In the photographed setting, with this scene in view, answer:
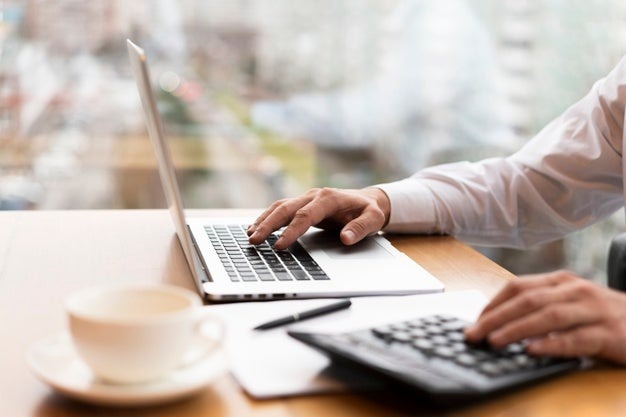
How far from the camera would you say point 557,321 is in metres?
0.79

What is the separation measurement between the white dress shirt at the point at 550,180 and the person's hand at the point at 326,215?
0.51 feet

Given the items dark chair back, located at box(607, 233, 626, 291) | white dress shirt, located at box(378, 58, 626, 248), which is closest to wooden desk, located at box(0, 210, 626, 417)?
white dress shirt, located at box(378, 58, 626, 248)

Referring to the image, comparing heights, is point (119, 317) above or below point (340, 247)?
above

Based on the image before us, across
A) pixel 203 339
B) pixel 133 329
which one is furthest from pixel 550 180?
pixel 133 329

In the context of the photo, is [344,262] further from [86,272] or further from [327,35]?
[327,35]

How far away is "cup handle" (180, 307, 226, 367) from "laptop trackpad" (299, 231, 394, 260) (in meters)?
0.42

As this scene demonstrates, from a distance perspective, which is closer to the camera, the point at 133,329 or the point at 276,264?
the point at 133,329

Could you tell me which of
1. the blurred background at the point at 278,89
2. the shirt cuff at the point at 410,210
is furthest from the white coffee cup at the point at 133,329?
the blurred background at the point at 278,89

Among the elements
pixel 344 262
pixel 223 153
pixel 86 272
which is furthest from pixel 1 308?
pixel 223 153

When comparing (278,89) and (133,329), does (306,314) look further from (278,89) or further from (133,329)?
(278,89)

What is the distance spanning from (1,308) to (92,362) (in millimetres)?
309

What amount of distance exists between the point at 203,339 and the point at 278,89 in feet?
6.86

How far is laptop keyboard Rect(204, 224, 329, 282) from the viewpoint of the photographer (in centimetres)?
104

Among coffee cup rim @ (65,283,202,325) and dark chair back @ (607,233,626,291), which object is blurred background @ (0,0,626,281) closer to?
dark chair back @ (607,233,626,291)
